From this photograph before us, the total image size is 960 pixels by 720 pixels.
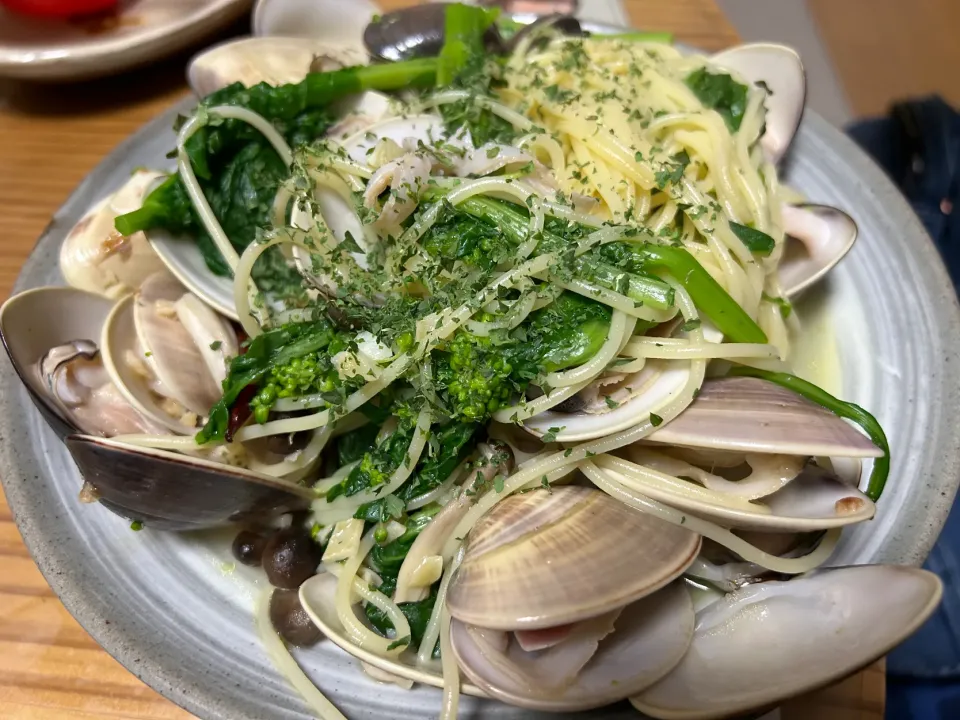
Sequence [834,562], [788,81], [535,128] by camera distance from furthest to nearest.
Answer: [788,81] < [535,128] < [834,562]

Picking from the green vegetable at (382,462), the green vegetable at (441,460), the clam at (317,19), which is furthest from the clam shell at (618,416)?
the clam at (317,19)

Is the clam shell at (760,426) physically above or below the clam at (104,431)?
above

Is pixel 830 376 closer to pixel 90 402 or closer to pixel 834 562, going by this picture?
pixel 834 562

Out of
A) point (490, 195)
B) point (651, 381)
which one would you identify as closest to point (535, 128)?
point (490, 195)

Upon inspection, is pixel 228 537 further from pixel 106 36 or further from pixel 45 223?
pixel 106 36

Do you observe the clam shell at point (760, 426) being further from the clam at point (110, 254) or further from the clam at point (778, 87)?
the clam at point (110, 254)

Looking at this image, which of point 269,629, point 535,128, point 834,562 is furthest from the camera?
point 535,128

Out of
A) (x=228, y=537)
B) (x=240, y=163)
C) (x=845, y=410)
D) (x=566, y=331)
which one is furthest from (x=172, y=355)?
(x=845, y=410)
